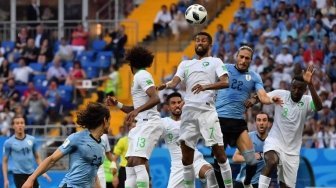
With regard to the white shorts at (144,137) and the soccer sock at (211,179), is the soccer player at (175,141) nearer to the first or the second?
the soccer sock at (211,179)

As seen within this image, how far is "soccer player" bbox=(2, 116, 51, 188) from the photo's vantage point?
24969 mm

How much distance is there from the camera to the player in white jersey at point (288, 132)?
2205 cm

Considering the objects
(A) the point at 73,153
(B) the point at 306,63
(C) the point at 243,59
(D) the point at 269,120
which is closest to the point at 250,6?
(B) the point at 306,63

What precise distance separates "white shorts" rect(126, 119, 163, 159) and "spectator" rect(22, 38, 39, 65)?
1839cm

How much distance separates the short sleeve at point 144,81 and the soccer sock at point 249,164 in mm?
2093

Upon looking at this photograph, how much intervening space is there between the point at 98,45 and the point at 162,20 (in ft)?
7.02

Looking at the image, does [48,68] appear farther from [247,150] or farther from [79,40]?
[247,150]

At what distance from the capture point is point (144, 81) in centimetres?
2056

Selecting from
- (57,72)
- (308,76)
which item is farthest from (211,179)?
(57,72)

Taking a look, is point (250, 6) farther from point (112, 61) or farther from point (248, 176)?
point (248, 176)

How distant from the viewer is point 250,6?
126ft

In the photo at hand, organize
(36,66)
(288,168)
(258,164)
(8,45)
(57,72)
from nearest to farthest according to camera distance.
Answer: (288,168) → (258,164) → (57,72) → (36,66) → (8,45)

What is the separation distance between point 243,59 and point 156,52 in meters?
17.8

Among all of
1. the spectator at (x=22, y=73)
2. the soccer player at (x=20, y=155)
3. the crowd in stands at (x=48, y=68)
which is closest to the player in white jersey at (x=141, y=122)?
the soccer player at (x=20, y=155)
